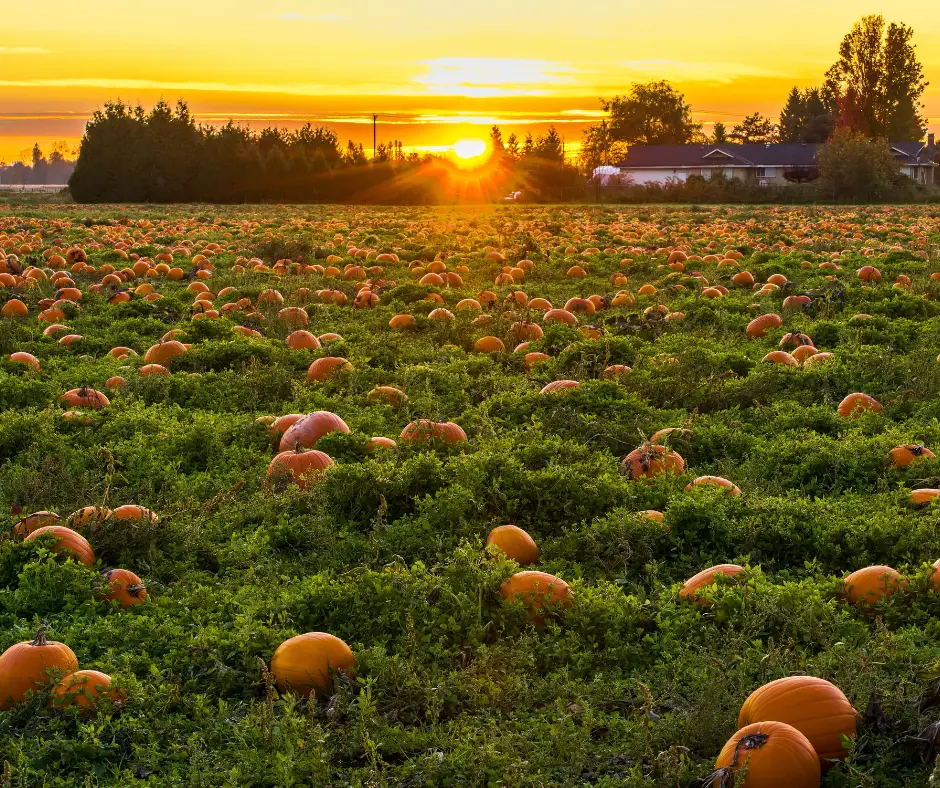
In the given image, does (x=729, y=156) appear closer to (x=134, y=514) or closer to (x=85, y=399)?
(x=85, y=399)

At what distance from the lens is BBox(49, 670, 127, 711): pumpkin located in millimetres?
3742

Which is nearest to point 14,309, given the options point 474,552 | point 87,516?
point 87,516

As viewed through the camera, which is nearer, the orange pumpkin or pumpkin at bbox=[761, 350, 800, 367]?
the orange pumpkin

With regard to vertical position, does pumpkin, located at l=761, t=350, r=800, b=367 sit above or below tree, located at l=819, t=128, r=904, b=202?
below

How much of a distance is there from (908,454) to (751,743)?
11.2 ft

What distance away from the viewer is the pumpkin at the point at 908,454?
6043mm

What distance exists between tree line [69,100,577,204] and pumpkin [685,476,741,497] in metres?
53.9

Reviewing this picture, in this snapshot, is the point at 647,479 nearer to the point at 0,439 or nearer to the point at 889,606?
the point at 889,606

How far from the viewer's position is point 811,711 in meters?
→ 3.44

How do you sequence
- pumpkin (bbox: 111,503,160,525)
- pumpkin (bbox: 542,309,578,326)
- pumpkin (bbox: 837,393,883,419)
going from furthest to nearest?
pumpkin (bbox: 542,309,578,326)
pumpkin (bbox: 837,393,883,419)
pumpkin (bbox: 111,503,160,525)

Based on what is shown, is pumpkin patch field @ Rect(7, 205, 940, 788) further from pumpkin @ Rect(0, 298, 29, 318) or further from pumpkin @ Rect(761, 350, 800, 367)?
pumpkin @ Rect(0, 298, 29, 318)

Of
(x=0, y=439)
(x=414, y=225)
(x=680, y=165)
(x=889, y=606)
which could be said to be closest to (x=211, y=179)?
(x=414, y=225)

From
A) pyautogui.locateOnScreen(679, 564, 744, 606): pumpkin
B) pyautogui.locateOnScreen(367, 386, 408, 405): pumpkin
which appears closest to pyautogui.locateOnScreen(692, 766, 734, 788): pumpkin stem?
pyautogui.locateOnScreen(679, 564, 744, 606): pumpkin

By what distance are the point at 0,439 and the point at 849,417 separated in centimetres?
581
